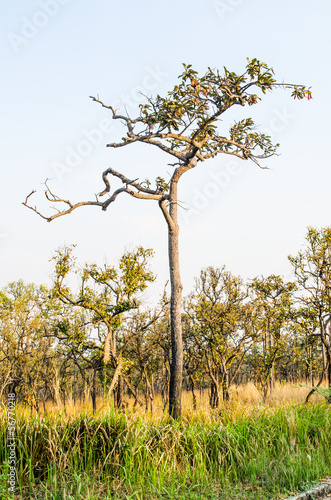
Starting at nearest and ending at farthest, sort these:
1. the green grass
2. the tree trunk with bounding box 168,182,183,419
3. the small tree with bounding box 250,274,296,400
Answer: the green grass, the tree trunk with bounding box 168,182,183,419, the small tree with bounding box 250,274,296,400

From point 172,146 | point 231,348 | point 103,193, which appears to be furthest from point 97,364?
Answer: point 172,146

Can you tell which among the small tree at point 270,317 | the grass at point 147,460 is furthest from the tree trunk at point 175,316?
the small tree at point 270,317

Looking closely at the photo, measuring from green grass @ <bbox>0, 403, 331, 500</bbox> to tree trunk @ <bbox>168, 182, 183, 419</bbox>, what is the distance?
6.30 feet

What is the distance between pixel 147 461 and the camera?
4660mm

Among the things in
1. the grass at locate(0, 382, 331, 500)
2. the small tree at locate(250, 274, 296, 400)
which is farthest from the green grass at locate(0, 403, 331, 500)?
the small tree at locate(250, 274, 296, 400)

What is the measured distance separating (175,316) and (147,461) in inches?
164

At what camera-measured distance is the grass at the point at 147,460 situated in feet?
13.9

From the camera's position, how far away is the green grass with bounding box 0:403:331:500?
4.24 m

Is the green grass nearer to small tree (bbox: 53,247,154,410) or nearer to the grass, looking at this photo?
the grass

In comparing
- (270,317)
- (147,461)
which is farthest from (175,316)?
(270,317)

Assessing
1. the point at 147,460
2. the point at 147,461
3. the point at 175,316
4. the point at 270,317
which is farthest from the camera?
the point at 270,317

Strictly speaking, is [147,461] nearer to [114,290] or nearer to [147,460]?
[147,460]

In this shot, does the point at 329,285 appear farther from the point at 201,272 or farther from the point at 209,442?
the point at 209,442

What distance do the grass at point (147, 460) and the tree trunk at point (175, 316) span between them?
1876 millimetres
